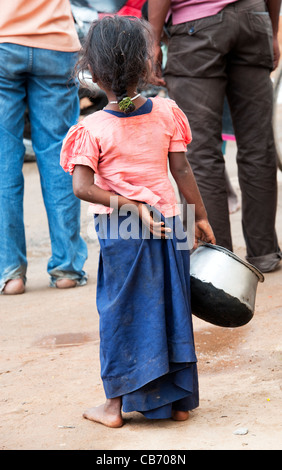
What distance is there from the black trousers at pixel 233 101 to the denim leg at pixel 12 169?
0.81 m

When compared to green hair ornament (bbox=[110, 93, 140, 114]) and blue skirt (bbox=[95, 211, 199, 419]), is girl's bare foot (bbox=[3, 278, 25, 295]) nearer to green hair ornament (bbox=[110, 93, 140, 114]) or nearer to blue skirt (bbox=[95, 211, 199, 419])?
blue skirt (bbox=[95, 211, 199, 419])

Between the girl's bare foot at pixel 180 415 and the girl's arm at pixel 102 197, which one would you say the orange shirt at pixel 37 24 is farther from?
the girl's bare foot at pixel 180 415

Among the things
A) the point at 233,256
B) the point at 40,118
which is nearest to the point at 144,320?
the point at 233,256

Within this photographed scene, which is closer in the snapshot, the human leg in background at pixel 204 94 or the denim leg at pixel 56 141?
the human leg in background at pixel 204 94

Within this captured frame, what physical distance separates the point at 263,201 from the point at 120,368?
200cm

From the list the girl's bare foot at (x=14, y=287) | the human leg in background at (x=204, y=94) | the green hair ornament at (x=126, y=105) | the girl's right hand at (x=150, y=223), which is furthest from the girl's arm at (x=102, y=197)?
the girl's bare foot at (x=14, y=287)

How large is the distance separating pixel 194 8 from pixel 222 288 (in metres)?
1.86

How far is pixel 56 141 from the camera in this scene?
4203mm

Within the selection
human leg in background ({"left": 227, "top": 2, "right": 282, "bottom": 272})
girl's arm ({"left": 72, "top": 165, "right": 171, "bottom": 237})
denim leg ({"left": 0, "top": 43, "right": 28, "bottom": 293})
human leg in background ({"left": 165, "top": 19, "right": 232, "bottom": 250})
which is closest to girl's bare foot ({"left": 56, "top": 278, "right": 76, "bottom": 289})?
denim leg ({"left": 0, "top": 43, "right": 28, "bottom": 293})

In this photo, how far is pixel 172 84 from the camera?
404 cm

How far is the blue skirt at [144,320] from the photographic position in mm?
2395

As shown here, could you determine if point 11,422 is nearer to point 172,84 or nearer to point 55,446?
point 55,446

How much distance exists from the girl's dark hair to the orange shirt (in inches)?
64.2
